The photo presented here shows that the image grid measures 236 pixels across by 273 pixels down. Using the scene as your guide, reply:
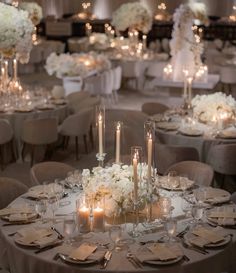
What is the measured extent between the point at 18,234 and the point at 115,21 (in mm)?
9891

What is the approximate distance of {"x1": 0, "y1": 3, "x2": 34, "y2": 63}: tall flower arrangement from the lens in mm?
7016

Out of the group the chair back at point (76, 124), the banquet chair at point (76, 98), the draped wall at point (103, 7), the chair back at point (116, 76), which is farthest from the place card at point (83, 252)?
the draped wall at point (103, 7)

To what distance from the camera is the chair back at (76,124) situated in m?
8.02

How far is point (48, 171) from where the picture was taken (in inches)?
209

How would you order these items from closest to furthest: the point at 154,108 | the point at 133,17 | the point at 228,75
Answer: the point at 154,108 < the point at 228,75 < the point at 133,17

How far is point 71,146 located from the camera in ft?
29.6

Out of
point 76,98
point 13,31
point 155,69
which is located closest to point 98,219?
point 13,31

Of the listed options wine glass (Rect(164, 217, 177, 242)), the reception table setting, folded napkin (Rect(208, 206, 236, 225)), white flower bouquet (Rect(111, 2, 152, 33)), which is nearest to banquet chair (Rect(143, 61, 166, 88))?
white flower bouquet (Rect(111, 2, 152, 33))

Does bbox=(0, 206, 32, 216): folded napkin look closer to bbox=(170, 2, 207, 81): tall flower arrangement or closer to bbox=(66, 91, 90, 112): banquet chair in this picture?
bbox=(66, 91, 90, 112): banquet chair

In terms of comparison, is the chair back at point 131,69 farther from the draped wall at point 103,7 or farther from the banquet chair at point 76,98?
the draped wall at point 103,7

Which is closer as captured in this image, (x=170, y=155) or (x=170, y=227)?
(x=170, y=227)

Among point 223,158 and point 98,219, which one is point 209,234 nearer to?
point 98,219

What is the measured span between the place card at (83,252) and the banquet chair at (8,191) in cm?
127

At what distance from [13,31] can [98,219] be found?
3.72 metres
